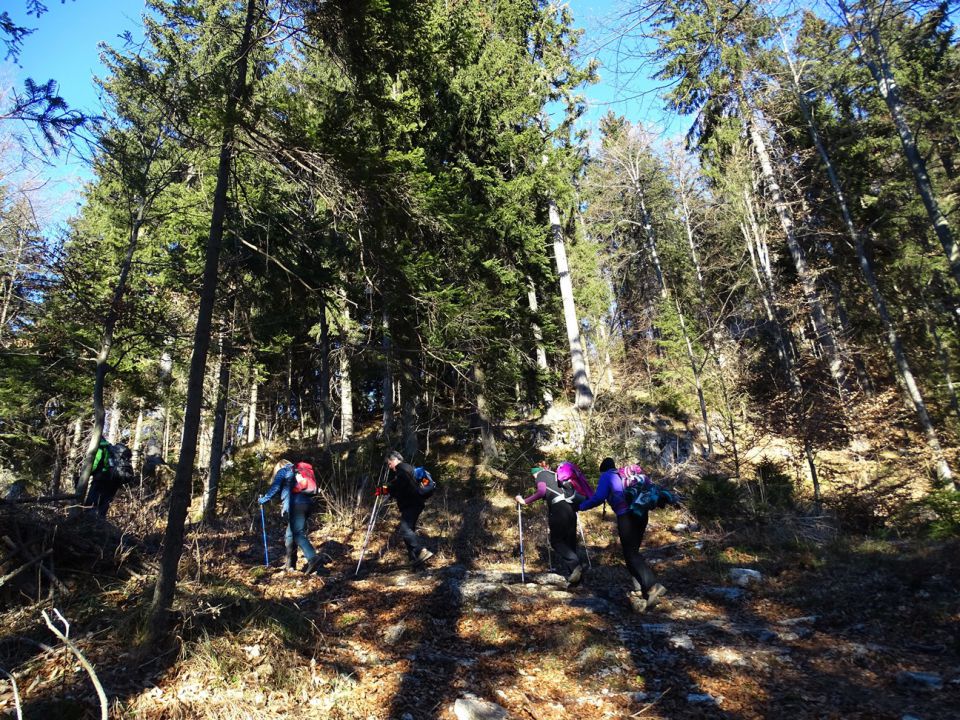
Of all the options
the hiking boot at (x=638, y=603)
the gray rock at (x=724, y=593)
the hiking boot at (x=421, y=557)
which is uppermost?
the hiking boot at (x=421, y=557)

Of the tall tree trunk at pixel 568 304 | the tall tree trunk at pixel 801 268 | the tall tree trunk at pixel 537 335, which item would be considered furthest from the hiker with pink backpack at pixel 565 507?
the tall tree trunk at pixel 801 268

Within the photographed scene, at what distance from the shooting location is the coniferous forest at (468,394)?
4729mm

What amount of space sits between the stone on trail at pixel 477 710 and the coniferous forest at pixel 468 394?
0.14 ft

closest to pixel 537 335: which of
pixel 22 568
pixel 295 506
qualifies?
pixel 295 506

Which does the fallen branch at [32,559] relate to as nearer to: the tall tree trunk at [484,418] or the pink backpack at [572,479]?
the pink backpack at [572,479]

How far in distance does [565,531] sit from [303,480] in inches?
154

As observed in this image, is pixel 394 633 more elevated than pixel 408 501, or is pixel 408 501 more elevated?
pixel 408 501

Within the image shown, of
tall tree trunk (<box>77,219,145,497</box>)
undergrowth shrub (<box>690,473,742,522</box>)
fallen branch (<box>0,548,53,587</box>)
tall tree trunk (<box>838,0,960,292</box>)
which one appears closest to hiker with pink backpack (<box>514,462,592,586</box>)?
undergrowth shrub (<box>690,473,742,522</box>)

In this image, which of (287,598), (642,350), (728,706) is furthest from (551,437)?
(728,706)

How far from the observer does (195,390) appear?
5.25m

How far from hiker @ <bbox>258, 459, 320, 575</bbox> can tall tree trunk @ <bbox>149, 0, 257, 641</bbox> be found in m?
2.40

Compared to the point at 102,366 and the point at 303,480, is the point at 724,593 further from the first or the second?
the point at 102,366

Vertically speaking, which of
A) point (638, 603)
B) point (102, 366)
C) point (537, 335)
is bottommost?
point (638, 603)

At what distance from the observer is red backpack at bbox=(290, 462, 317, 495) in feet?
25.1
